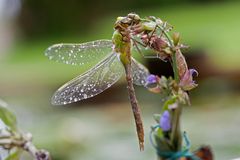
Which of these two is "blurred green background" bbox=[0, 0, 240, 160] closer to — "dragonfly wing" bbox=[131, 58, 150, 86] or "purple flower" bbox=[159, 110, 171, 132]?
"dragonfly wing" bbox=[131, 58, 150, 86]

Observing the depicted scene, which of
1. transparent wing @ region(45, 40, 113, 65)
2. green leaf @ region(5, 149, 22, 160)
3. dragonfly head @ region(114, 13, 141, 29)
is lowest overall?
green leaf @ region(5, 149, 22, 160)

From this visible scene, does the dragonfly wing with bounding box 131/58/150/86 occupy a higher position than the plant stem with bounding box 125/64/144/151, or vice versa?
the dragonfly wing with bounding box 131/58/150/86

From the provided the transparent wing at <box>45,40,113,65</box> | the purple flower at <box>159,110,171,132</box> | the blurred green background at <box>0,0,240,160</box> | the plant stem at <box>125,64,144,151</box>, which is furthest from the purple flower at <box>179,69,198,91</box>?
the blurred green background at <box>0,0,240,160</box>

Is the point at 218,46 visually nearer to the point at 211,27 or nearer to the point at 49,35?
the point at 211,27

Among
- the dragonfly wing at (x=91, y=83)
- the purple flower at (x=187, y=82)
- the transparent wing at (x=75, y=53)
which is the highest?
the transparent wing at (x=75, y=53)

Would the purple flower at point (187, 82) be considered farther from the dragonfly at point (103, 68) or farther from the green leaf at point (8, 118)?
the green leaf at point (8, 118)

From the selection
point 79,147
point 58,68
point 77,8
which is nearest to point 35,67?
point 58,68

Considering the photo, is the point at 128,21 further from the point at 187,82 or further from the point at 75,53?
the point at 75,53

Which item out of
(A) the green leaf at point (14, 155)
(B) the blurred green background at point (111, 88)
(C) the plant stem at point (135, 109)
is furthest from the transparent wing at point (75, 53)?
(B) the blurred green background at point (111, 88)
